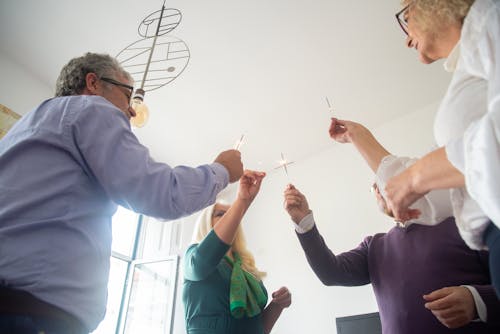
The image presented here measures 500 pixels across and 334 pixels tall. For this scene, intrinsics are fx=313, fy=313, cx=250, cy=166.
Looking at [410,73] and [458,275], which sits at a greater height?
[410,73]

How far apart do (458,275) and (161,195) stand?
94 cm

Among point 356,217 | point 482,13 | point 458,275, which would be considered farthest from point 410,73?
point 482,13

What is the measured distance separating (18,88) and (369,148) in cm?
239

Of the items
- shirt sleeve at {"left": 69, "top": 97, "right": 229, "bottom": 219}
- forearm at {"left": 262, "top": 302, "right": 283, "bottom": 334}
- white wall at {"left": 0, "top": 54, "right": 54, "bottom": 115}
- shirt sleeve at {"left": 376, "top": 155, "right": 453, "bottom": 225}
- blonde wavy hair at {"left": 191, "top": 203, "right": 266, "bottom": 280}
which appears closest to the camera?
shirt sleeve at {"left": 69, "top": 97, "right": 229, "bottom": 219}

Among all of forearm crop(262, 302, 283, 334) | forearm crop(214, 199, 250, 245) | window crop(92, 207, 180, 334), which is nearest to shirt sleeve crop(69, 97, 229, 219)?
forearm crop(214, 199, 250, 245)

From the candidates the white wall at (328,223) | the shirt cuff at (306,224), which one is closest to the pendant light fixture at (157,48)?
the shirt cuff at (306,224)

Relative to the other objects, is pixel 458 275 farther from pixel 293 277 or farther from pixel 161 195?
pixel 293 277

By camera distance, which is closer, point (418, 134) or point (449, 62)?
point (449, 62)

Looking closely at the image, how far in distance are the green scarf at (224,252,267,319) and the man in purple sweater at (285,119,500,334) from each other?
10.7 inches

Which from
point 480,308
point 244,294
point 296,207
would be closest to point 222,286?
point 244,294

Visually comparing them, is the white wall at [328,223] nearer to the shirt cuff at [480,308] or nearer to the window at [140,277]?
the window at [140,277]

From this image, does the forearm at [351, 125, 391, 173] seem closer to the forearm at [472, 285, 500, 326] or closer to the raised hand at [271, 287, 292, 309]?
the forearm at [472, 285, 500, 326]

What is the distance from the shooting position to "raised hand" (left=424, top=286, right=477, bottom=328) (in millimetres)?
810

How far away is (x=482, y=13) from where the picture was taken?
512mm
